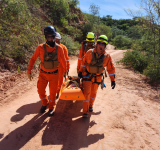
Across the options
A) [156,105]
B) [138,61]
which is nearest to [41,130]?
[156,105]

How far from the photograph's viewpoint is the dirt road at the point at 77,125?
8.81 ft

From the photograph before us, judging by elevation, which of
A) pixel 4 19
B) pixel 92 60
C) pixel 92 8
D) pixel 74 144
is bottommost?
pixel 74 144

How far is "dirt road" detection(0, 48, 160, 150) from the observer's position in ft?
8.81

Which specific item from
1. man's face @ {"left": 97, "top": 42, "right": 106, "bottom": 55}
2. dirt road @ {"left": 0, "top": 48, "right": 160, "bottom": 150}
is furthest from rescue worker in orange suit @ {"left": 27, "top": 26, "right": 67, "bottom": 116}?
man's face @ {"left": 97, "top": 42, "right": 106, "bottom": 55}

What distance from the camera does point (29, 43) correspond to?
7086mm

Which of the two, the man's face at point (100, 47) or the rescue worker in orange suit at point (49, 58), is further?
the man's face at point (100, 47)

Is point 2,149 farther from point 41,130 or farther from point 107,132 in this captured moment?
point 107,132

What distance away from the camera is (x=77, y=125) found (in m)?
3.23

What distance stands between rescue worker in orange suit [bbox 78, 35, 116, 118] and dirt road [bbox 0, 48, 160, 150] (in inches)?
21.9

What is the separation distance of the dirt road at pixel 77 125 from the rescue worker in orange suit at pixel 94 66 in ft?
1.82

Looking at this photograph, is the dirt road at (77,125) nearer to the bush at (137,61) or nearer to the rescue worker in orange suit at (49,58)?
the rescue worker in orange suit at (49,58)

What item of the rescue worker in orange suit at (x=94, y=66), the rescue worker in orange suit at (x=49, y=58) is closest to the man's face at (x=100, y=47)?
the rescue worker in orange suit at (x=94, y=66)

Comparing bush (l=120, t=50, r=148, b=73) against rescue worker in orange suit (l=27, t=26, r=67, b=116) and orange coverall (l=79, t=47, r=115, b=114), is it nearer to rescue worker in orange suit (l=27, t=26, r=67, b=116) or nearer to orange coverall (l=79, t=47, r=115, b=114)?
orange coverall (l=79, t=47, r=115, b=114)

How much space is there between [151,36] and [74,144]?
11.4 metres
